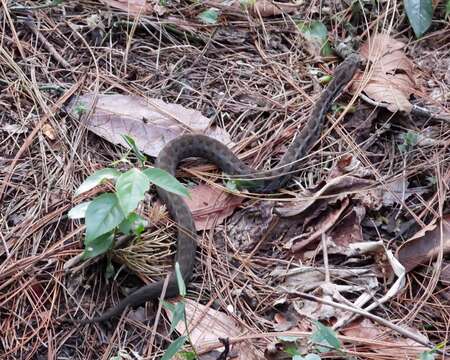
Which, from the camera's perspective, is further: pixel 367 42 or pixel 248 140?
pixel 367 42

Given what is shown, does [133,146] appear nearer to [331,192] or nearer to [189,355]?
[189,355]

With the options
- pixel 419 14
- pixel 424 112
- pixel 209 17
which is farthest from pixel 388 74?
pixel 209 17

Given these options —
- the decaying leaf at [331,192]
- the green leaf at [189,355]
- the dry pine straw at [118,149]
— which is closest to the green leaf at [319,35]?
the dry pine straw at [118,149]

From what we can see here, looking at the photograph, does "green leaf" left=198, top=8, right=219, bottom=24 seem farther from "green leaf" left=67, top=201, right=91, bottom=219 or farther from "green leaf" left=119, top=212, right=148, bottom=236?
"green leaf" left=67, top=201, right=91, bottom=219

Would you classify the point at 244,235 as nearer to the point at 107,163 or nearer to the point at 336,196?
the point at 336,196

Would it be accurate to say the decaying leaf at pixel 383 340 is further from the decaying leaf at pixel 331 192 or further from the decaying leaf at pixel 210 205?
the decaying leaf at pixel 210 205

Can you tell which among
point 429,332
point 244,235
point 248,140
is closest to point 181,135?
point 248,140
